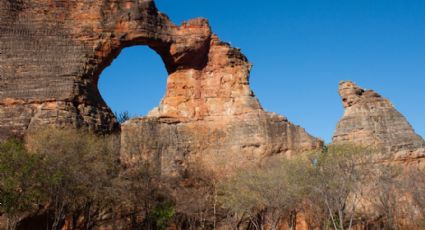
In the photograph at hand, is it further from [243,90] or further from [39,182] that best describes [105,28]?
Answer: [39,182]

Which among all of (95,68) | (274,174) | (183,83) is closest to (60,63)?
(95,68)

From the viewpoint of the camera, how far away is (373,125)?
39.7m

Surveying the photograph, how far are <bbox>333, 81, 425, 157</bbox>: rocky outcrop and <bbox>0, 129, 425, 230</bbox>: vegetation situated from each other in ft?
13.1

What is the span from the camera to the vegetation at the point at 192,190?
23172mm

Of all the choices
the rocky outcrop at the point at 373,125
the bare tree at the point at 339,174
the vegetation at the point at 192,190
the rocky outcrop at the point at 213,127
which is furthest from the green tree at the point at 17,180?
the rocky outcrop at the point at 373,125

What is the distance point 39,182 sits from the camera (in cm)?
2273

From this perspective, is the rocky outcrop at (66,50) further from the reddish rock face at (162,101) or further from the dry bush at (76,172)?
the dry bush at (76,172)

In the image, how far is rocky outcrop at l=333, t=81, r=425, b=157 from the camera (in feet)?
125

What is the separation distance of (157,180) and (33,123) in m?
7.45

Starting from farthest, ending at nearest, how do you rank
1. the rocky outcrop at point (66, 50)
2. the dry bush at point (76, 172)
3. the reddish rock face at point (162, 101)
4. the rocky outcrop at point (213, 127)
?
1. the rocky outcrop at point (213, 127)
2. the reddish rock face at point (162, 101)
3. the rocky outcrop at point (66, 50)
4. the dry bush at point (76, 172)

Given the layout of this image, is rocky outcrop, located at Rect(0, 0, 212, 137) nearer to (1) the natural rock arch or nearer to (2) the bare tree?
(1) the natural rock arch

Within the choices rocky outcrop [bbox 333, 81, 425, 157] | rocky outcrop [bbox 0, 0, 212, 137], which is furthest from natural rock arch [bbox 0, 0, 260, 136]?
rocky outcrop [bbox 333, 81, 425, 157]

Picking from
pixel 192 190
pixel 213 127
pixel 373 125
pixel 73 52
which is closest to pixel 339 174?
pixel 192 190

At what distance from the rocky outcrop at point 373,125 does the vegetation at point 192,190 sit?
3.99 meters
